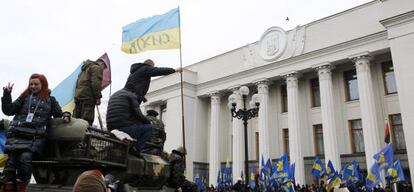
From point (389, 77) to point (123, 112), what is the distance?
2304cm

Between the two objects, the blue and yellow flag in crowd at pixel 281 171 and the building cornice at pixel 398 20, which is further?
the building cornice at pixel 398 20

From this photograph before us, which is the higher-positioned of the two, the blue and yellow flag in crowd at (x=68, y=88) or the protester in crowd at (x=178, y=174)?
the blue and yellow flag in crowd at (x=68, y=88)

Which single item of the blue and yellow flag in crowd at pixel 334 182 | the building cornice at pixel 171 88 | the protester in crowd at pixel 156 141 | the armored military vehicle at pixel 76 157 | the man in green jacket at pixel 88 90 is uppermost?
the building cornice at pixel 171 88

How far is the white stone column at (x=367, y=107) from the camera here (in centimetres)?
2180

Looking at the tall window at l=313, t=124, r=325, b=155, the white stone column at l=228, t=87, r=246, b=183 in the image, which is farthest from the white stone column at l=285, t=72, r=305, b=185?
the white stone column at l=228, t=87, r=246, b=183

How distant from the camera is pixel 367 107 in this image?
22672mm

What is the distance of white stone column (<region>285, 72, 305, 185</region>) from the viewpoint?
24.9 m

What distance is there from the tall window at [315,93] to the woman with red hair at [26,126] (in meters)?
25.4

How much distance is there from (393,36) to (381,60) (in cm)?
316

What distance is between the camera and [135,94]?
17.5 feet

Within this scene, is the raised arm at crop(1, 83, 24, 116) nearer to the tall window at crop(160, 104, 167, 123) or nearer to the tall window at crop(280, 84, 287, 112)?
the tall window at crop(280, 84, 287, 112)

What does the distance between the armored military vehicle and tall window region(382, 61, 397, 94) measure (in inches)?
905

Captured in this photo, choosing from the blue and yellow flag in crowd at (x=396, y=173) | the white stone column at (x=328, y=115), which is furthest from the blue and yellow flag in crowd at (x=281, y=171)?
the white stone column at (x=328, y=115)

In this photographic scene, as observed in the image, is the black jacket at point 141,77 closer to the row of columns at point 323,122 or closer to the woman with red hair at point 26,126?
the woman with red hair at point 26,126
